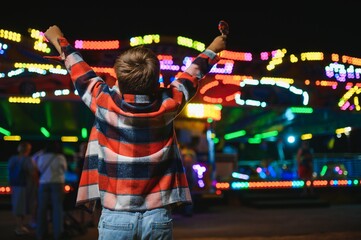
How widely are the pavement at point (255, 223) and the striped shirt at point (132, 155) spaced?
19.9 feet

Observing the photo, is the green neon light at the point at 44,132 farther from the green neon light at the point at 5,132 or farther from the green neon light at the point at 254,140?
the green neon light at the point at 254,140

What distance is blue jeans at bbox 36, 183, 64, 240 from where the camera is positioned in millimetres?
7891

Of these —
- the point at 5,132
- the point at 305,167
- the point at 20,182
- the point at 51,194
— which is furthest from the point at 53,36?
the point at 5,132

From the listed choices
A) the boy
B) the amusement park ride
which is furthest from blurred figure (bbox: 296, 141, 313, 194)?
the boy

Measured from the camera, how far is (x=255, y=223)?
10.2m

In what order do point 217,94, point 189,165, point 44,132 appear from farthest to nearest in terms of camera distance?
point 44,132 < point 217,94 < point 189,165

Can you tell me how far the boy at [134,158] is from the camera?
225cm

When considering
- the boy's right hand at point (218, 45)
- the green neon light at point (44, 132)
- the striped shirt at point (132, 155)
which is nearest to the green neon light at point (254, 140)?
the green neon light at point (44, 132)

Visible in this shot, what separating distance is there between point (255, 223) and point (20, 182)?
503 cm

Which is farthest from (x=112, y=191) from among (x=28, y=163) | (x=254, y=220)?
(x=254, y=220)

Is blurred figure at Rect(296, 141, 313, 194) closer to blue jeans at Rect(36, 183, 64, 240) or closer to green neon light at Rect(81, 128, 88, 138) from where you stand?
green neon light at Rect(81, 128, 88, 138)

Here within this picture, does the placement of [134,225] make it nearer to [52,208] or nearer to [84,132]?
[52,208]

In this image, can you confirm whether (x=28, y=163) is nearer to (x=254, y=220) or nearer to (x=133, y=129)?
(x=254, y=220)

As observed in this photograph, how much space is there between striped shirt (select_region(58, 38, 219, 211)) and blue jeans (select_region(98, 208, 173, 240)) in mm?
34
